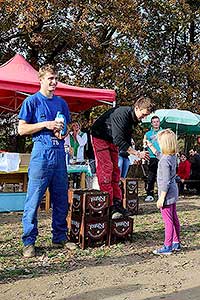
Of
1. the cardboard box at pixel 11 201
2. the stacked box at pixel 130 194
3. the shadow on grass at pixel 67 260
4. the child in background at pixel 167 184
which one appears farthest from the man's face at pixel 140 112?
the cardboard box at pixel 11 201

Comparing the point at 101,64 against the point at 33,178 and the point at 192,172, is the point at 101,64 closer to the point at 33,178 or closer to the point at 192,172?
the point at 192,172

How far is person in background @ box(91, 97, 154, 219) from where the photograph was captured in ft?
17.6

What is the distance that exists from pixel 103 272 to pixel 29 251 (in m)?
0.88

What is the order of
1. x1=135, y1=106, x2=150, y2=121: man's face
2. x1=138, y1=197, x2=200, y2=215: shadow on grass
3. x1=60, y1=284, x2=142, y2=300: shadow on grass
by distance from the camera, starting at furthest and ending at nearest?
1. x1=138, y1=197, x2=200, y2=215: shadow on grass
2. x1=135, y1=106, x2=150, y2=121: man's face
3. x1=60, y1=284, x2=142, y2=300: shadow on grass

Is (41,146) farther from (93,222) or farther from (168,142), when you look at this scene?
(168,142)

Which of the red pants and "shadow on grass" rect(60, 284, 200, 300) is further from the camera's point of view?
the red pants

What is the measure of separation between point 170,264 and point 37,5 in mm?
10905

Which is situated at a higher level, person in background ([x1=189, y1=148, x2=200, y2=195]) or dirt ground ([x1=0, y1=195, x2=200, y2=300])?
person in background ([x1=189, y1=148, x2=200, y2=195])

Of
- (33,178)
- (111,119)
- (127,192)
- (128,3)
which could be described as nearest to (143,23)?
(128,3)

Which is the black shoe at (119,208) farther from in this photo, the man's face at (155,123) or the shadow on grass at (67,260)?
the man's face at (155,123)

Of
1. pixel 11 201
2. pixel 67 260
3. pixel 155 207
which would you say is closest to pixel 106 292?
pixel 67 260

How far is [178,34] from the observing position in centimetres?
2111

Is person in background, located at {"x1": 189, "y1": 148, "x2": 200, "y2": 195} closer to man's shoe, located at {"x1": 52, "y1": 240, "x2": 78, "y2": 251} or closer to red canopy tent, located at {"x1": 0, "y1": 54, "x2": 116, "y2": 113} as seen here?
red canopy tent, located at {"x1": 0, "y1": 54, "x2": 116, "y2": 113}

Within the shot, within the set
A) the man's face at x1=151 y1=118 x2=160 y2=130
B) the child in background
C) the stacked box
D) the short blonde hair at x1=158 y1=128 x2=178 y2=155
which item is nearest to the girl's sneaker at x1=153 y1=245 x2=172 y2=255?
the child in background
